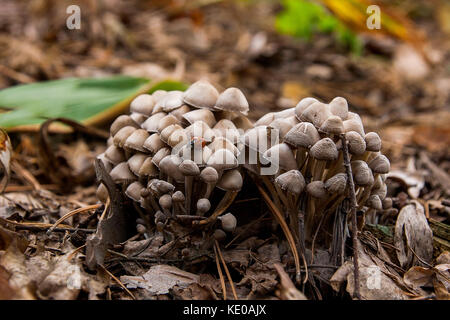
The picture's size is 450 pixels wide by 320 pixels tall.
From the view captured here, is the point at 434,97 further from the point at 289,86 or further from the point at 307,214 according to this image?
the point at 307,214

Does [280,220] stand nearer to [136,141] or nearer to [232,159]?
[232,159]

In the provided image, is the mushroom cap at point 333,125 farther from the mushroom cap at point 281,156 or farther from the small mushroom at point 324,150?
the mushroom cap at point 281,156

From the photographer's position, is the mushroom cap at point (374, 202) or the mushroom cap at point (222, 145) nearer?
the mushroom cap at point (222, 145)

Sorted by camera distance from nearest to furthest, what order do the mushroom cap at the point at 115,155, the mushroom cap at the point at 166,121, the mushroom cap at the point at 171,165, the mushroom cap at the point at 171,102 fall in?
1. the mushroom cap at the point at 171,165
2. the mushroom cap at the point at 166,121
3. the mushroom cap at the point at 171,102
4. the mushroom cap at the point at 115,155

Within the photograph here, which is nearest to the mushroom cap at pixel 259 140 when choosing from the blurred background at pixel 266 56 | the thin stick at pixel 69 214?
the thin stick at pixel 69 214

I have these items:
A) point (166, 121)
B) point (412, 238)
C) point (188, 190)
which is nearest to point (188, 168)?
point (188, 190)

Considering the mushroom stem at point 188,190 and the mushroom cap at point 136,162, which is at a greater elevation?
the mushroom cap at point 136,162
